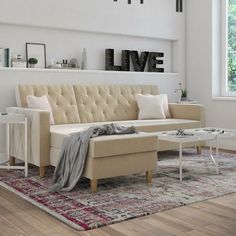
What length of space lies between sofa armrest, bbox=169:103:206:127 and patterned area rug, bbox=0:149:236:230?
0.97 m

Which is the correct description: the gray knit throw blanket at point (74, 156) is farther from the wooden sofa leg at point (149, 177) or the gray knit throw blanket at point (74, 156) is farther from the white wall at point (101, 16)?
the white wall at point (101, 16)

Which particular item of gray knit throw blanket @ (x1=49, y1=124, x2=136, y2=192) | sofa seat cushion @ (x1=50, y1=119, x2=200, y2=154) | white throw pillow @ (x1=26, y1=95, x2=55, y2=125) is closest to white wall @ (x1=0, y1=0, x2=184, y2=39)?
white throw pillow @ (x1=26, y1=95, x2=55, y2=125)

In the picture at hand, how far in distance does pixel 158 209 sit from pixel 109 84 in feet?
9.43

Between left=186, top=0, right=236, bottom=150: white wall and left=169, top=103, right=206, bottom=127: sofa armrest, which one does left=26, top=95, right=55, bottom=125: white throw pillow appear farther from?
left=186, top=0, right=236, bottom=150: white wall

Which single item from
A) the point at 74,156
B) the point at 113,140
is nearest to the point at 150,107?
the point at 113,140

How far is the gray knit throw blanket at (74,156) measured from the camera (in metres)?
3.38

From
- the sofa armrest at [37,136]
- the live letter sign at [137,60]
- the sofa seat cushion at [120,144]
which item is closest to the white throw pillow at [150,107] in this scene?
the live letter sign at [137,60]

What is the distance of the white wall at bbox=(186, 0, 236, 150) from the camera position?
5.96 meters

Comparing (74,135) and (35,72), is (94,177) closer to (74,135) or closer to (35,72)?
(74,135)

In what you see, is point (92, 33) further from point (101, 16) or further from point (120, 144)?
point (120, 144)

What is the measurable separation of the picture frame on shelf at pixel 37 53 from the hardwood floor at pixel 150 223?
2.35 metres

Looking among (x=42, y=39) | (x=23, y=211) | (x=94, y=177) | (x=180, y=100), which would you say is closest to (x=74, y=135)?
(x=94, y=177)

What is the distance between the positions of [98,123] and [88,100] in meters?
0.39

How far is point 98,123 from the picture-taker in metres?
4.85
